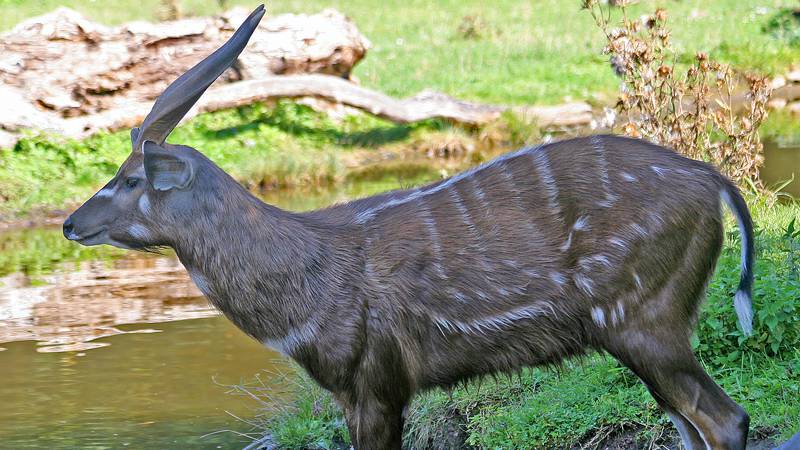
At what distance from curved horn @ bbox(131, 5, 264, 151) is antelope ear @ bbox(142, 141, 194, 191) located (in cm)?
15

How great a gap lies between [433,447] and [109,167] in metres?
6.64

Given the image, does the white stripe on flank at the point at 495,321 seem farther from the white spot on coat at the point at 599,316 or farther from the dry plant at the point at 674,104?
the dry plant at the point at 674,104

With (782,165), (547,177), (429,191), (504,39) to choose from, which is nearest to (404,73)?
(504,39)

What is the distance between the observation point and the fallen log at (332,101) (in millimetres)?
11578

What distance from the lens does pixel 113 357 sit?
7.08 metres

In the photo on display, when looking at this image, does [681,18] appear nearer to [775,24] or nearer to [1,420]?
[775,24]

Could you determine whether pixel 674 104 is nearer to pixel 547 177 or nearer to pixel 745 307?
pixel 745 307

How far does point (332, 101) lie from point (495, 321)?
8.27m

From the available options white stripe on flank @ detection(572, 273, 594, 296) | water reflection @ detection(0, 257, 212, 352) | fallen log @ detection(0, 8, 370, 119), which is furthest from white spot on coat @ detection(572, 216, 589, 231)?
fallen log @ detection(0, 8, 370, 119)

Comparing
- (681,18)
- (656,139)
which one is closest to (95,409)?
(656,139)

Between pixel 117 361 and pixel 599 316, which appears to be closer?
pixel 599 316

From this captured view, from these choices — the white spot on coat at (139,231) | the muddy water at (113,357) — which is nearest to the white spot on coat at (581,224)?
the white spot on coat at (139,231)

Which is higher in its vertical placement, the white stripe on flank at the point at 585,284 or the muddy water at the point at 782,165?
the white stripe on flank at the point at 585,284

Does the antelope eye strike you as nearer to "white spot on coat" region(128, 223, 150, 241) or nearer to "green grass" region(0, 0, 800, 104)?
"white spot on coat" region(128, 223, 150, 241)
